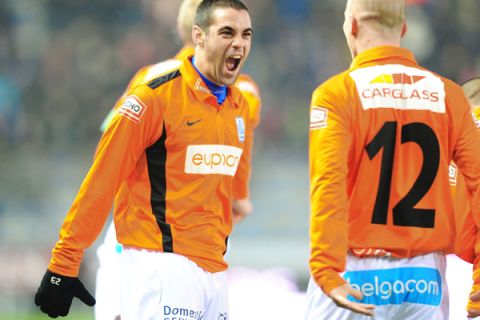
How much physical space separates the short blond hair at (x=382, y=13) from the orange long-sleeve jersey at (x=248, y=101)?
3.25ft

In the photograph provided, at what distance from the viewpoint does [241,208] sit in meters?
6.05

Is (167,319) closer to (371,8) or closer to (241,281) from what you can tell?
(371,8)

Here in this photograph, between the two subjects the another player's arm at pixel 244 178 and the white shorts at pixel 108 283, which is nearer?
the another player's arm at pixel 244 178

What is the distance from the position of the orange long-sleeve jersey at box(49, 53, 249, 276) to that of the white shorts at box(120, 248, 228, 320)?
0.05 meters

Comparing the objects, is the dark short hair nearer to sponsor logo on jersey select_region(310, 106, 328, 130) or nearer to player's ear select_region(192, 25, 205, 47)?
player's ear select_region(192, 25, 205, 47)

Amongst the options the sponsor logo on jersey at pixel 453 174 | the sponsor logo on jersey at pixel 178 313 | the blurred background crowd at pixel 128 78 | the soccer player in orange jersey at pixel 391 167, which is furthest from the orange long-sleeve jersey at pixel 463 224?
the blurred background crowd at pixel 128 78

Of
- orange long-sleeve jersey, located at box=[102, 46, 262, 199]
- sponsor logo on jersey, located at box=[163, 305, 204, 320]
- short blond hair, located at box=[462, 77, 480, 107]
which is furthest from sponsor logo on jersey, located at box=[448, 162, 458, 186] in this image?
sponsor logo on jersey, located at box=[163, 305, 204, 320]

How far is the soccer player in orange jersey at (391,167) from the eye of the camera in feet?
13.6

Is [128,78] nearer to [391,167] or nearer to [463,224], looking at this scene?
[463,224]

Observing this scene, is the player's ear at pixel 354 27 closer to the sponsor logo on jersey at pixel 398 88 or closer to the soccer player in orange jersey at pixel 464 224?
the sponsor logo on jersey at pixel 398 88

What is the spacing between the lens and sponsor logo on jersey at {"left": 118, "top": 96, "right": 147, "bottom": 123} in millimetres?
4523

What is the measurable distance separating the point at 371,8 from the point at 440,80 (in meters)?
0.42

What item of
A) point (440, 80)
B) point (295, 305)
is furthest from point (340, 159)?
point (295, 305)

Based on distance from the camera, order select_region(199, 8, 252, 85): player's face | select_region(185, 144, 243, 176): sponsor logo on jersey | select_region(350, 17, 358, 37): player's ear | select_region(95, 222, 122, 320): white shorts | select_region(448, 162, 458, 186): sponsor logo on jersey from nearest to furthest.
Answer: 1. select_region(350, 17, 358, 37): player's ear
2. select_region(185, 144, 243, 176): sponsor logo on jersey
3. select_region(199, 8, 252, 85): player's face
4. select_region(448, 162, 458, 186): sponsor logo on jersey
5. select_region(95, 222, 122, 320): white shorts
